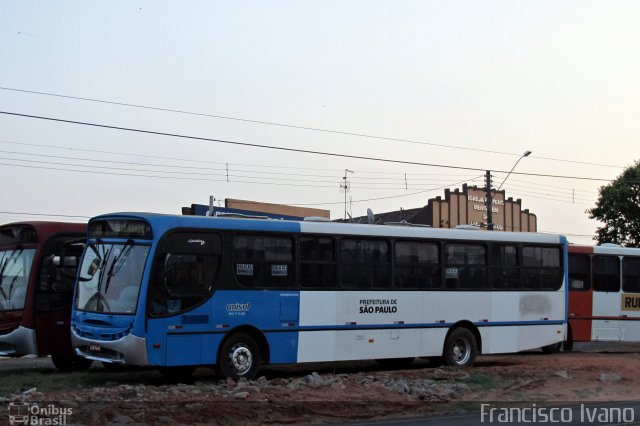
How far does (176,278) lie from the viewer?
47.9 ft

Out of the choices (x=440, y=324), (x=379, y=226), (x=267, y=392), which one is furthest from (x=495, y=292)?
(x=267, y=392)

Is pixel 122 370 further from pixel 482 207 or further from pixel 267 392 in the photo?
pixel 482 207

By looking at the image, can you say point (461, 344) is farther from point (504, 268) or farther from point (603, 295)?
point (603, 295)

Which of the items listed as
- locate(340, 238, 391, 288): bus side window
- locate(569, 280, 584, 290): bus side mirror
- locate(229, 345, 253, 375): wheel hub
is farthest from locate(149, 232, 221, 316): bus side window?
locate(569, 280, 584, 290): bus side mirror

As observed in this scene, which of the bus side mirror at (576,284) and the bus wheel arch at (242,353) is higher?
the bus side mirror at (576,284)

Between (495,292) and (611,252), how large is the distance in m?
8.01

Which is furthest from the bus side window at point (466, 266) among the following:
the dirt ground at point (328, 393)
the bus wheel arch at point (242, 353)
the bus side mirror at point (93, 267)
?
the bus side mirror at point (93, 267)

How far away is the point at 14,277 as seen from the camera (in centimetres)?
1666

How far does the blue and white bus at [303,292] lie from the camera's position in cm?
1442

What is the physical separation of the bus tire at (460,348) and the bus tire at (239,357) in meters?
4.95

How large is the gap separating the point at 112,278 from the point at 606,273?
16.4 metres

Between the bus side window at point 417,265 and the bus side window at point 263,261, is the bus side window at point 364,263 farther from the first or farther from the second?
the bus side window at point 263,261

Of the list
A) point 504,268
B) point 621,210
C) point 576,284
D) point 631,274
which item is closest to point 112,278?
point 504,268

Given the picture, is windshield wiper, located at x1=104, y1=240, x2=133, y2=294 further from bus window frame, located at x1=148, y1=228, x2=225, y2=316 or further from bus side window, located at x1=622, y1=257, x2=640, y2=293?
bus side window, located at x1=622, y1=257, x2=640, y2=293
